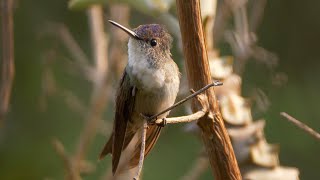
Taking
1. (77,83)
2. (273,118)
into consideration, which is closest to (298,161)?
(273,118)

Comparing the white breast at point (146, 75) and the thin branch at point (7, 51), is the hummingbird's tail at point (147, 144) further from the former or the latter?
the thin branch at point (7, 51)

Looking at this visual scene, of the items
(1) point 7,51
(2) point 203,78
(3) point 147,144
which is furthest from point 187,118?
(1) point 7,51

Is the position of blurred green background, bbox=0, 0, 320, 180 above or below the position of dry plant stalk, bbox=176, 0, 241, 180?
below

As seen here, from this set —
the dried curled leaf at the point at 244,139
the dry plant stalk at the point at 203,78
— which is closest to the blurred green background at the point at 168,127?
the dried curled leaf at the point at 244,139

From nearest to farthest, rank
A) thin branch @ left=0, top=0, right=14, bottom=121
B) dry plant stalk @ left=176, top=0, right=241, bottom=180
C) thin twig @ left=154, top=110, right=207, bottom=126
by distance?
thin twig @ left=154, top=110, right=207, bottom=126
dry plant stalk @ left=176, top=0, right=241, bottom=180
thin branch @ left=0, top=0, right=14, bottom=121

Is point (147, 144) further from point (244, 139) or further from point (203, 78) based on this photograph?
point (203, 78)

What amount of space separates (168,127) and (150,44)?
2.23 meters

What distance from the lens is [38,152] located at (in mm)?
5020

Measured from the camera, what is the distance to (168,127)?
188 inches

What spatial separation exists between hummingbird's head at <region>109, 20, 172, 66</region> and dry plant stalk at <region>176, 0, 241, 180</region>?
0.47m

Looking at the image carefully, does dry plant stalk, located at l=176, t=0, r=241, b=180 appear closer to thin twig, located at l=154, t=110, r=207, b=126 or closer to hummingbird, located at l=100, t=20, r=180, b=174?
thin twig, located at l=154, t=110, r=207, b=126

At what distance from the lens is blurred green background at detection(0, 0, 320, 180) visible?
4852mm

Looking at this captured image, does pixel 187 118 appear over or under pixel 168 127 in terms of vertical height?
over

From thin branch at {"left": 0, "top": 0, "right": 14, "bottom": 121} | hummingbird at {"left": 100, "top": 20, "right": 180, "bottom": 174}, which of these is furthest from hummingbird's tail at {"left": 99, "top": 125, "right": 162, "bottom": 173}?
thin branch at {"left": 0, "top": 0, "right": 14, "bottom": 121}
